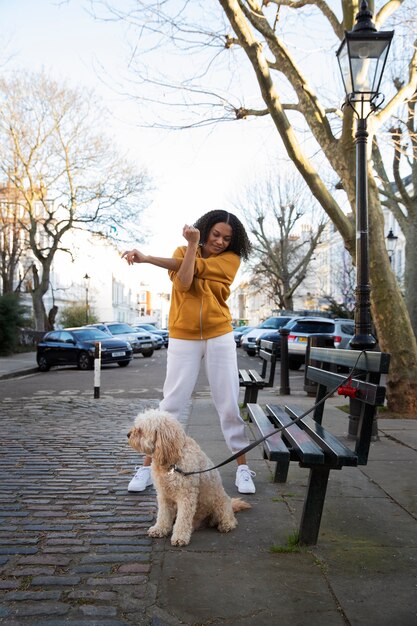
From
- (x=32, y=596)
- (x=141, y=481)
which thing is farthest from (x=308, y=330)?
(x=32, y=596)

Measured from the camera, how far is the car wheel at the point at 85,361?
68.6 ft

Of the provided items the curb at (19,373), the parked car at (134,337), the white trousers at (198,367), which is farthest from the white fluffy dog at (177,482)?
the parked car at (134,337)

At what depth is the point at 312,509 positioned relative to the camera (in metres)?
3.39

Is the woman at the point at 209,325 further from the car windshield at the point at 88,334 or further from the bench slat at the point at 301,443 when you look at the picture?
the car windshield at the point at 88,334

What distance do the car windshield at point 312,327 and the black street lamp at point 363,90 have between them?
12945mm

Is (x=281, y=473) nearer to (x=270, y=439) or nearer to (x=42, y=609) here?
(x=270, y=439)

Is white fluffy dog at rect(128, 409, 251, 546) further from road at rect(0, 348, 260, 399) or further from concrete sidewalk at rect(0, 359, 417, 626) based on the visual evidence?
road at rect(0, 348, 260, 399)

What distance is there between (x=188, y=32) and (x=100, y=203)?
28189 mm

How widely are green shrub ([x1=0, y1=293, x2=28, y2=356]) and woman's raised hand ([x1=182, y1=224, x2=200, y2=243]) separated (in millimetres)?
25791

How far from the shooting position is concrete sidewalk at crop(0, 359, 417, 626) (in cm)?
266

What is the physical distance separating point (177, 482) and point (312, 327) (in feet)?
55.1

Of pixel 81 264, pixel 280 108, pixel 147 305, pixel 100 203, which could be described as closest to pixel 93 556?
pixel 280 108

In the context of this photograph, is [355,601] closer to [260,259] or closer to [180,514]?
[180,514]

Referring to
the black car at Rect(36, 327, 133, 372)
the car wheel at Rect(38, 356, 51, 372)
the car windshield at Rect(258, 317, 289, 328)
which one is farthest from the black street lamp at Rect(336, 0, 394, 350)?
the car windshield at Rect(258, 317, 289, 328)
